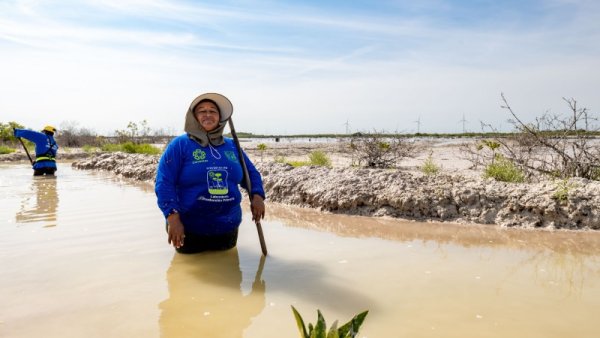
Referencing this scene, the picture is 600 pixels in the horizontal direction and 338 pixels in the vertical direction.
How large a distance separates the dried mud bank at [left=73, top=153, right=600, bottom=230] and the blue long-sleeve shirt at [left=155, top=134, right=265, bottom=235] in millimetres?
2727

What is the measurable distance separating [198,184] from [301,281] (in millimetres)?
1239

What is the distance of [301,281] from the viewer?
3652 millimetres

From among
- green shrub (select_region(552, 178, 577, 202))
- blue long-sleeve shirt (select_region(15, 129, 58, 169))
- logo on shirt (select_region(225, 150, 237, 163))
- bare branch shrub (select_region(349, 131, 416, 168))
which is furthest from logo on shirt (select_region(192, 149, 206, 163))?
blue long-sleeve shirt (select_region(15, 129, 58, 169))

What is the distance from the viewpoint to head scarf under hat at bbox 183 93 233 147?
13.7ft

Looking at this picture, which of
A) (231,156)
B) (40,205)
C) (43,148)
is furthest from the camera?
(43,148)

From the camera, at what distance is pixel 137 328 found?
2.76 metres

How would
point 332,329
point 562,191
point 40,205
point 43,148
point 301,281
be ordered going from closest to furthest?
1. point 332,329
2. point 301,281
3. point 562,191
4. point 40,205
5. point 43,148

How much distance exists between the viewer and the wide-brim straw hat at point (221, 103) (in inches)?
165

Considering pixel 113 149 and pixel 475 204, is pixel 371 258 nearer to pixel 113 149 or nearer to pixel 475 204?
pixel 475 204

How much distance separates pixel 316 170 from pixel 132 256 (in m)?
4.16

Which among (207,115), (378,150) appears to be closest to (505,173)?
(378,150)

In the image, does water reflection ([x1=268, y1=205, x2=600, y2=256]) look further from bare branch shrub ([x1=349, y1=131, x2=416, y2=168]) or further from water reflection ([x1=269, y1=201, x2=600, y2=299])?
bare branch shrub ([x1=349, y1=131, x2=416, y2=168])

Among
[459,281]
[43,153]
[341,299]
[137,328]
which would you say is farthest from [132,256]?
[43,153]

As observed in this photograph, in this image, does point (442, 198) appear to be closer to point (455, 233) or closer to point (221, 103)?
point (455, 233)
